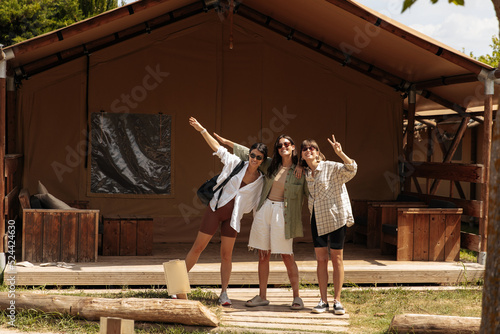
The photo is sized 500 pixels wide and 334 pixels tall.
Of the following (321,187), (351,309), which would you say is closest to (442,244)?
(351,309)

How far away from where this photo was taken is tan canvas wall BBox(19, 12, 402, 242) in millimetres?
8648

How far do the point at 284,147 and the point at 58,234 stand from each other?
2.81 metres

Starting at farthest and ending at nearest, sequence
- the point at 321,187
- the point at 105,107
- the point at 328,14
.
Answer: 1. the point at 105,107
2. the point at 328,14
3. the point at 321,187

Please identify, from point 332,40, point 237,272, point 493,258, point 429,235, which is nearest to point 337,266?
point 237,272

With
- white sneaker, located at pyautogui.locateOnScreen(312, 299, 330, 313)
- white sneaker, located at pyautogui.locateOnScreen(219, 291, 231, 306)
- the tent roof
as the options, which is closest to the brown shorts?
white sneaker, located at pyautogui.locateOnScreen(219, 291, 231, 306)

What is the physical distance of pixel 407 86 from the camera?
904 cm

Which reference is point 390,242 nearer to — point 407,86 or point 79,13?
point 407,86

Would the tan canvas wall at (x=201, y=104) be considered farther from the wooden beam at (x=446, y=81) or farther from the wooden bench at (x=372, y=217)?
the wooden beam at (x=446, y=81)

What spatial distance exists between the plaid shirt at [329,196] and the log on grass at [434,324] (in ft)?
3.16

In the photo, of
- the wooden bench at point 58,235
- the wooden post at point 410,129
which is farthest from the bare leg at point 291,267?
the wooden post at point 410,129

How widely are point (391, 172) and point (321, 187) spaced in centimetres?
412

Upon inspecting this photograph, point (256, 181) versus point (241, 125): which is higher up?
point (241, 125)

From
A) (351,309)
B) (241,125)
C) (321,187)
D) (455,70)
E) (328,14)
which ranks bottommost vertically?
(351,309)

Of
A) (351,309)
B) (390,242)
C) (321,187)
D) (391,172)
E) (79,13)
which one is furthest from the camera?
(79,13)
